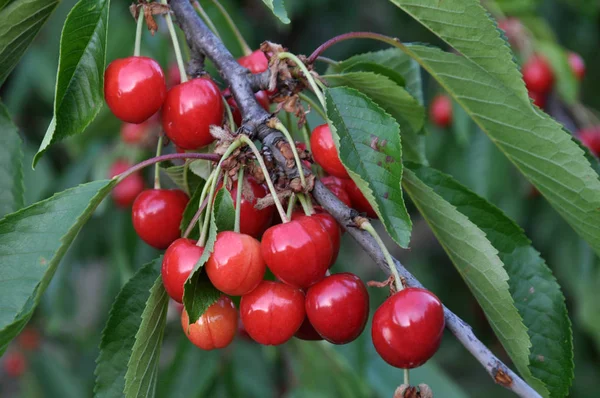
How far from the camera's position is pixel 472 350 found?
0.94 meters

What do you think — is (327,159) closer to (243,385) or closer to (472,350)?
(472,350)

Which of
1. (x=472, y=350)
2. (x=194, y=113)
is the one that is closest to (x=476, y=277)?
(x=472, y=350)

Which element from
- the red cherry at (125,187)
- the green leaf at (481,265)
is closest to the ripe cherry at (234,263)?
the green leaf at (481,265)

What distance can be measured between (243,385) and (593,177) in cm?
168

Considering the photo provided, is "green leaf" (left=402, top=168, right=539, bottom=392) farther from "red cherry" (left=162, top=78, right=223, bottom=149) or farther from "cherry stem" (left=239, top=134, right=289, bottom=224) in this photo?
"red cherry" (left=162, top=78, right=223, bottom=149)

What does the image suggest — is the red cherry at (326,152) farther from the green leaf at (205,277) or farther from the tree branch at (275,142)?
the green leaf at (205,277)

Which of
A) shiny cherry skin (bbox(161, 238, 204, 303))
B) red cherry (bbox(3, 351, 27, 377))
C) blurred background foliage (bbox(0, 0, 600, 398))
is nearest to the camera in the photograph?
shiny cherry skin (bbox(161, 238, 204, 303))

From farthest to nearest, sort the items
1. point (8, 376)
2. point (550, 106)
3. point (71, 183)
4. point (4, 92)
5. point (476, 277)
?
point (8, 376), point (4, 92), point (550, 106), point (71, 183), point (476, 277)

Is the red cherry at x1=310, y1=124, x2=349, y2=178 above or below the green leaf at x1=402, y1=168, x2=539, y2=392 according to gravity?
above

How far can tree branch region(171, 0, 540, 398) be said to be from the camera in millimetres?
933

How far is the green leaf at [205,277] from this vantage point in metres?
1.01

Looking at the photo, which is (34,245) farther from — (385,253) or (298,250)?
(385,253)

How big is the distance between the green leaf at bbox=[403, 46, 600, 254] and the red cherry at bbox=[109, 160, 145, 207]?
1.59 m

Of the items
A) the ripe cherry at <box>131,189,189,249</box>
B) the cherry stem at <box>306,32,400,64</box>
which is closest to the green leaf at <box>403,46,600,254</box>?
the cherry stem at <box>306,32,400,64</box>
